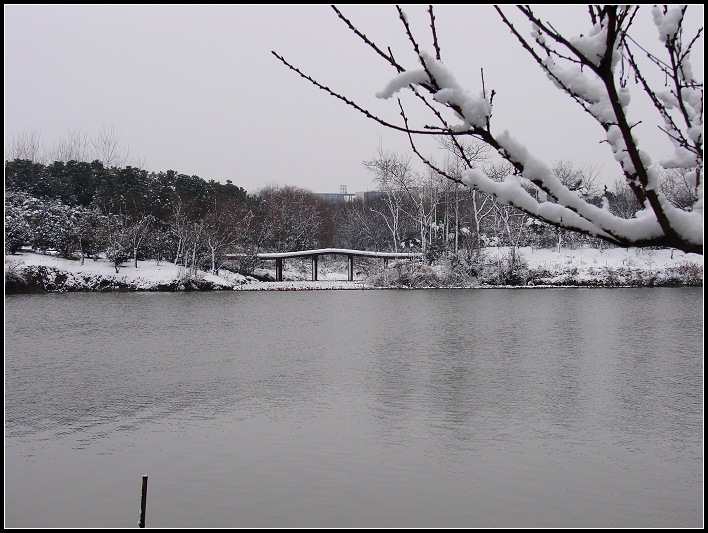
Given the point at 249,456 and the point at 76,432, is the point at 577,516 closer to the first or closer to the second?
the point at 249,456

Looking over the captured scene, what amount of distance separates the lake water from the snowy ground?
674 inches

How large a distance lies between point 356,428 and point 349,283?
31183mm

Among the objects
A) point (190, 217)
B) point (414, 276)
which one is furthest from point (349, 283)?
point (190, 217)

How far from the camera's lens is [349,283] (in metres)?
39.2

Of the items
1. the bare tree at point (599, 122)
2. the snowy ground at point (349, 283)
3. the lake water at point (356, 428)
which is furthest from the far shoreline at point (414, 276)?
the bare tree at point (599, 122)

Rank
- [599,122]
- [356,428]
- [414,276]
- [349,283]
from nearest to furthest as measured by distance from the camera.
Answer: [599,122] → [356,428] → [414,276] → [349,283]

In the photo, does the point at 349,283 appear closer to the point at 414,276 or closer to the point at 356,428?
the point at 414,276

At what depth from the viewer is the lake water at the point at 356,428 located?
18.7 ft

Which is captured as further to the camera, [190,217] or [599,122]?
[190,217]

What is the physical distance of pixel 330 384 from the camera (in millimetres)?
10469

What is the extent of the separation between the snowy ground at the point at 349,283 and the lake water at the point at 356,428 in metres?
17.1

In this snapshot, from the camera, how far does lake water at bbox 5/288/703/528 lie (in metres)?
5.69

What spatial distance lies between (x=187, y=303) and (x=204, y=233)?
1136 centimetres

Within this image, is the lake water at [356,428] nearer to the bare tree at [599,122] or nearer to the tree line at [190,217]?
the bare tree at [599,122]
